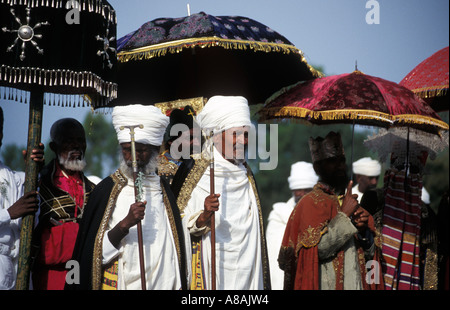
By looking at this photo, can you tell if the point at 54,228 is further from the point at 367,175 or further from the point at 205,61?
the point at 367,175

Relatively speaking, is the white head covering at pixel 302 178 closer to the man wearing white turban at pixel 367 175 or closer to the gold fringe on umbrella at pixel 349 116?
the man wearing white turban at pixel 367 175

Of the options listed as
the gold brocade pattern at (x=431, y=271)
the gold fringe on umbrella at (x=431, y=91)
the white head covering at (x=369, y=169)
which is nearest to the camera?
the gold brocade pattern at (x=431, y=271)

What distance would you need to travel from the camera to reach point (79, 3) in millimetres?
5422

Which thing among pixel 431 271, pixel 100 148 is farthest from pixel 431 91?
pixel 100 148

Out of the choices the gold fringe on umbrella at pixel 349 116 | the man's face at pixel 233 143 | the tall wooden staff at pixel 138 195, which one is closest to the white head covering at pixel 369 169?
the gold fringe on umbrella at pixel 349 116

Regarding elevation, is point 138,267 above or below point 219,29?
below

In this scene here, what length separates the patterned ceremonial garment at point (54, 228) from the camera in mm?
5867

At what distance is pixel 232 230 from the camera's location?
20.7ft

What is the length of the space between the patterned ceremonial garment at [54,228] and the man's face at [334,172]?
2.38 m

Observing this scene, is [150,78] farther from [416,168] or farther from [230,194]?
[416,168]

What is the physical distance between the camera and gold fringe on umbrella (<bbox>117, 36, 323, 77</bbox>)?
6578mm

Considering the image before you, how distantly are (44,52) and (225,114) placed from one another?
5.95ft

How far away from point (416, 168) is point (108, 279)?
4.00 metres
